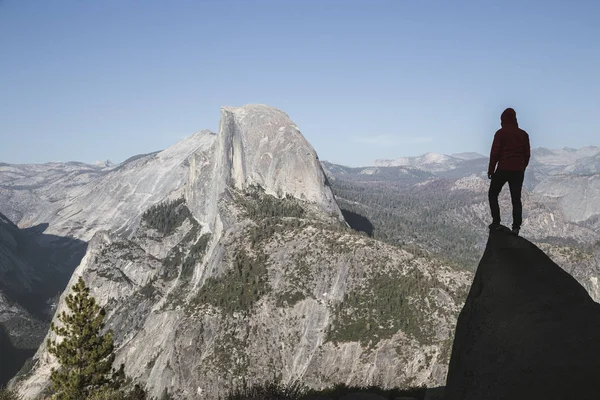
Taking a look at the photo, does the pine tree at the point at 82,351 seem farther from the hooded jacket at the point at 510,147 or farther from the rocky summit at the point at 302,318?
the rocky summit at the point at 302,318

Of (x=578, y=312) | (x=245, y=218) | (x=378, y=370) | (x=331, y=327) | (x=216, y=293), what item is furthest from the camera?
(x=245, y=218)

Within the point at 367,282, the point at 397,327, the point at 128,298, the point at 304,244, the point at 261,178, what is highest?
the point at 261,178

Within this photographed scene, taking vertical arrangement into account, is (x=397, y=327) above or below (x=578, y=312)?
below

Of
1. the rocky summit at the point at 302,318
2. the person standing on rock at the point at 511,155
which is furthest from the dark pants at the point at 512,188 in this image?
the rocky summit at the point at 302,318

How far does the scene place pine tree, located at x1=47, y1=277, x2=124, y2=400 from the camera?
32531 millimetres

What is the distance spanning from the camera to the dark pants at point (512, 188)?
1455 cm

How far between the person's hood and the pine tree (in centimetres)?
3234

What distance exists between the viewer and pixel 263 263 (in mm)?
120688

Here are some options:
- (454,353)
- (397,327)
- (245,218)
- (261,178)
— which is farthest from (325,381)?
(261,178)

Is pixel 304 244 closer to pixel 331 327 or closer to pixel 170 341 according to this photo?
pixel 331 327

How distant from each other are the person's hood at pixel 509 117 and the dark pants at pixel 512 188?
1.69 metres

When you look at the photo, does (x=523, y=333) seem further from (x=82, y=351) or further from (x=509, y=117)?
(x=82, y=351)

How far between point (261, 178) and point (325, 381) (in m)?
118

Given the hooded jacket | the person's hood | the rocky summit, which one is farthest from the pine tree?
the rocky summit
